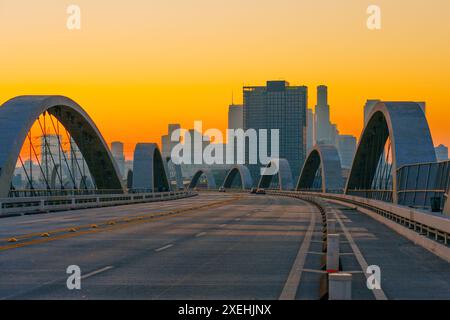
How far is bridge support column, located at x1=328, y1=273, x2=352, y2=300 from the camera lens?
9.41 meters

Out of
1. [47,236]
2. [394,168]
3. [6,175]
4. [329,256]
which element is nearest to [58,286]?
[329,256]

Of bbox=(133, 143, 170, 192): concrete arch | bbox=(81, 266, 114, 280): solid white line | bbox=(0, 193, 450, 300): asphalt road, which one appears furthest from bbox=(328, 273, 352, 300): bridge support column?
bbox=(133, 143, 170, 192): concrete arch

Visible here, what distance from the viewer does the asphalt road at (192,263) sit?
43.4 ft

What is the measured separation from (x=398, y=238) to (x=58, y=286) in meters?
15.5

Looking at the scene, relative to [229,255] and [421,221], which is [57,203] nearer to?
[421,221]

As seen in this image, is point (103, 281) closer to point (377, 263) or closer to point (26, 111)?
point (377, 263)

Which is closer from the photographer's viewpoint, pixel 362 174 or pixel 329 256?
pixel 329 256

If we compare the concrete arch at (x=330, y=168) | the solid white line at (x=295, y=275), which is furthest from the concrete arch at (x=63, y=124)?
the concrete arch at (x=330, y=168)

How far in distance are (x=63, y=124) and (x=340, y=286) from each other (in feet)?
207

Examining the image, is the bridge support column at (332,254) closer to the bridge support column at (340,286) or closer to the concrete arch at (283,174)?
the bridge support column at (340,286)

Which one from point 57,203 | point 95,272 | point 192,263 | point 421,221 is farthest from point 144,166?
point 95,272

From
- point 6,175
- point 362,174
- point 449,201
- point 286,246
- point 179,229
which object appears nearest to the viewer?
point 286,246

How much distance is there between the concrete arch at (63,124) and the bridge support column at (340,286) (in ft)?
128

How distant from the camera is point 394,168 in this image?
189ft
